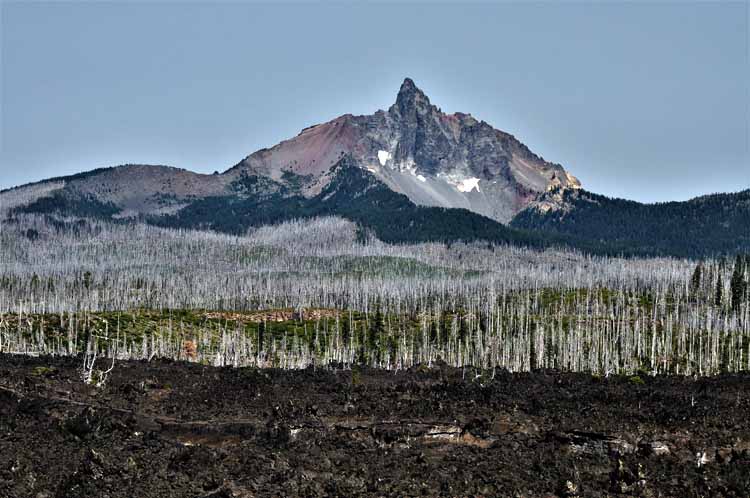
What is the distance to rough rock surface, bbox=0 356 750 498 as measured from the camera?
50031 millimetres

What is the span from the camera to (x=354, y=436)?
6588 centimetres

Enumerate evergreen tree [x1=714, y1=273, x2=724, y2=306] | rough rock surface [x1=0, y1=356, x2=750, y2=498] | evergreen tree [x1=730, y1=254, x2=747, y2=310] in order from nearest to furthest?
rough rock surface [x1=0, y1=356, x2=750, y2=498] < evergreen tree [x1=730, y1=254, x2=747, y2=310] < evergreen tree [x1=714, y1=273, x2=724, y2=306]

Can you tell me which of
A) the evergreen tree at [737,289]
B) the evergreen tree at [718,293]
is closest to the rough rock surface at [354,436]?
the evergreen tree at [737,289]

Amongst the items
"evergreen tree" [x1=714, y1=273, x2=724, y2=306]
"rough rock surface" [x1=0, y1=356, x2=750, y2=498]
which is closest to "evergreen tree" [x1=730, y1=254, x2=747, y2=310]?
"evergreen tree" [x1=714, y1=273, x2=724, y2=306]

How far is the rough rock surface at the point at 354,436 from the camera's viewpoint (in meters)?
50.0

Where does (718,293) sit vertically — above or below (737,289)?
below

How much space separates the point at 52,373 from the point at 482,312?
11213cm

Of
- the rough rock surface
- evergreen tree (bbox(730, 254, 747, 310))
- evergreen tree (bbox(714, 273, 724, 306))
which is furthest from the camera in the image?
evergreen tree (bbox(714, 273, 724, 306))

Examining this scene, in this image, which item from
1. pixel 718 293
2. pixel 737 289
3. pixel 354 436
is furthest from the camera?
pixel 718 293

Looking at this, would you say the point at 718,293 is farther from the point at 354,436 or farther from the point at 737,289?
the point at 354,436

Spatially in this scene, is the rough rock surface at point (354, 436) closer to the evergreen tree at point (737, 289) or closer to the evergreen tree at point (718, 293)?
the evergreen tree at point (737, 289)

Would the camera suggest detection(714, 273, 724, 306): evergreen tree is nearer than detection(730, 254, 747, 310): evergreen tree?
No

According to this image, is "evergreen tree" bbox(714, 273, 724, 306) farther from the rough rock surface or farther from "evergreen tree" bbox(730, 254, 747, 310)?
the rough rock surface

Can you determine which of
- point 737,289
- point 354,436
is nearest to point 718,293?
point 737,289
